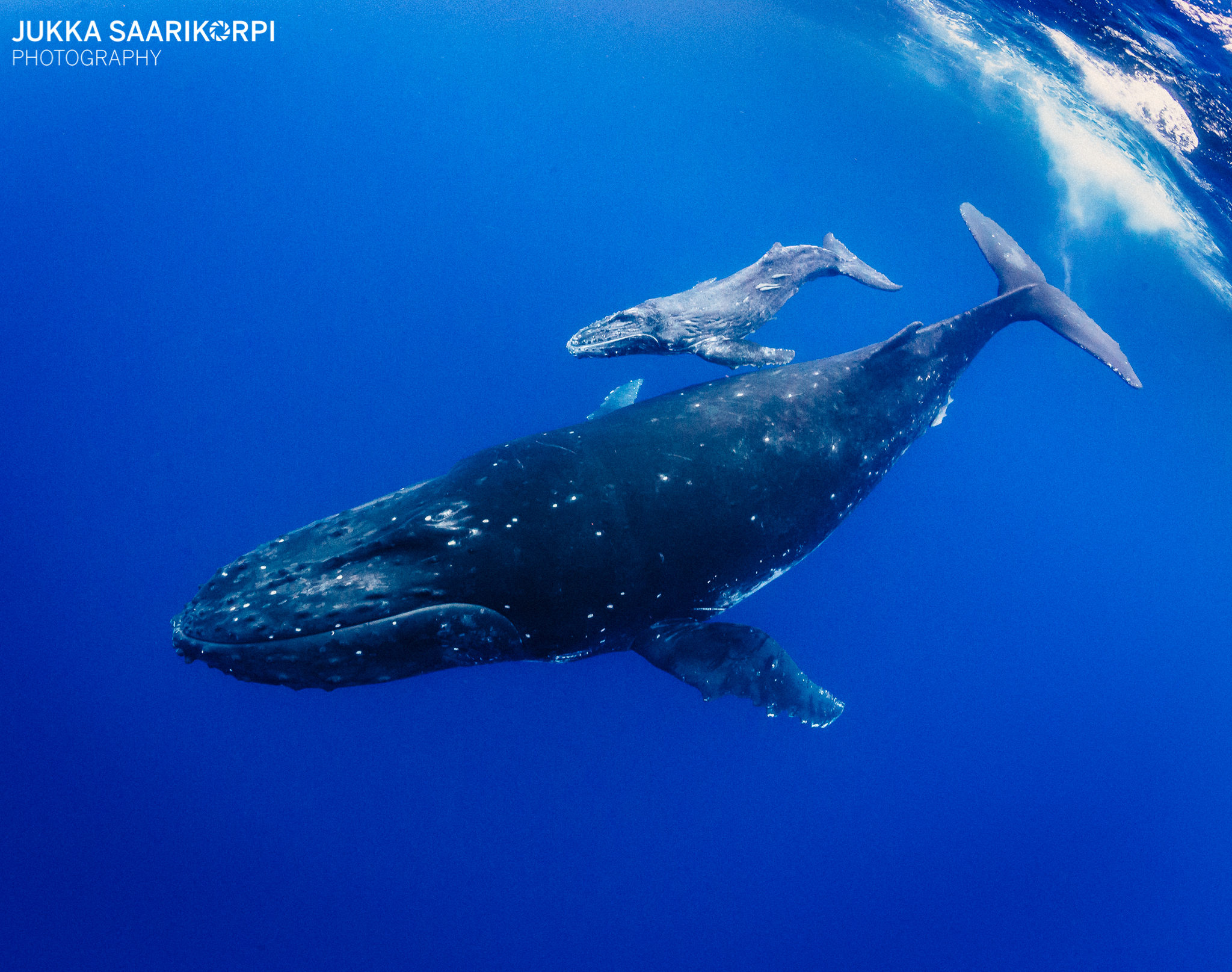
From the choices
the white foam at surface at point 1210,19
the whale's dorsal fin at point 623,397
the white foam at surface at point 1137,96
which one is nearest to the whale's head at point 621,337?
the whale's dorsal fin at point 623,397

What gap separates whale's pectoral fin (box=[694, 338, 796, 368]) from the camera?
23.5 feet

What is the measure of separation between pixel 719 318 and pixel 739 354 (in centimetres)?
78

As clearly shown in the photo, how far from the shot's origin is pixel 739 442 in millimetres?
6051

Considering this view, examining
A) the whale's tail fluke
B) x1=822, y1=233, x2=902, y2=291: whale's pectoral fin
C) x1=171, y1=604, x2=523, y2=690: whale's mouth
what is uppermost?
the whale's tail fluke

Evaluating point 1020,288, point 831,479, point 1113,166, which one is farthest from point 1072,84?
point 831,479

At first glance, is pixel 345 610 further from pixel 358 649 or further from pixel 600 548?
pixel 600 548

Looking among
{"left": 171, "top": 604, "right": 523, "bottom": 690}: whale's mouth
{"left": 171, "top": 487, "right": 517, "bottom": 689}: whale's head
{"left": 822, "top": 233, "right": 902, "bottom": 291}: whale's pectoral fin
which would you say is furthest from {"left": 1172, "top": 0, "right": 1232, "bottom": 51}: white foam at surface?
{"left": 171, "top": 604, "right": 523, "bottom": 690}: whale's mouth

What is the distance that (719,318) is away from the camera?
7.76 meters

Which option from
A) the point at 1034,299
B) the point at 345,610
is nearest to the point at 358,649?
the point at 345,610

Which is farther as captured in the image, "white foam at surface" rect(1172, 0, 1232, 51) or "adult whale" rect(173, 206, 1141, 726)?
"white foam at surface" rect(1172, 0, 1232, 51)

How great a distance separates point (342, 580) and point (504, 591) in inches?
48.3

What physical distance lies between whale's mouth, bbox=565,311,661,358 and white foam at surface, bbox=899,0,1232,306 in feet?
53.3

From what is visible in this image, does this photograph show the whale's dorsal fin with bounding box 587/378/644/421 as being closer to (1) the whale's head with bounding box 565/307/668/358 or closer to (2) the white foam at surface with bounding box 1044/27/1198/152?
(1) the whale's head with bounding box 565/307/668/358

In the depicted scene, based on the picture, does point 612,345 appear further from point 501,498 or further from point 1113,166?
point 1113,166
